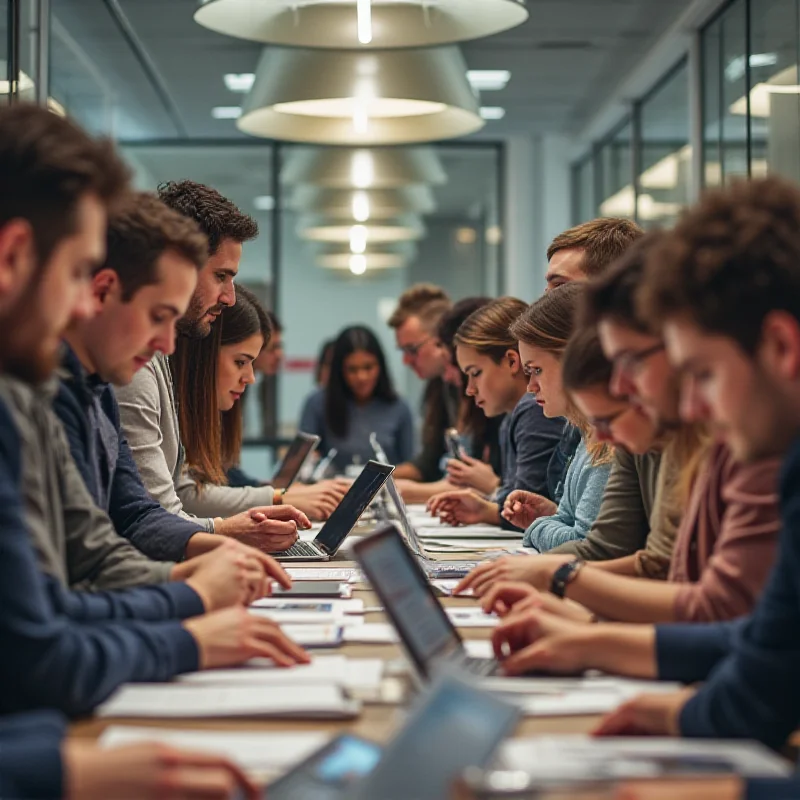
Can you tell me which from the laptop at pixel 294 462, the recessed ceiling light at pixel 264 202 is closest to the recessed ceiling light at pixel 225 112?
the recessed ceiling light at pixel 264 202

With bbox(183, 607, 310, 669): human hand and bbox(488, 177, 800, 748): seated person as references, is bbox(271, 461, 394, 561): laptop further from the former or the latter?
bbox(488, 177, 800, 748): seated person

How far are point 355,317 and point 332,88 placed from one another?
6713 mm

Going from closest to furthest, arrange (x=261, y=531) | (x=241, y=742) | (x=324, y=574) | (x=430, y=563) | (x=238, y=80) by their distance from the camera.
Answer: (x=241, y=742), (x=324, y=574), (x=430, y=563), (x=261, y=531), (x=238, y=80)

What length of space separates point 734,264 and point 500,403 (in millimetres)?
3127

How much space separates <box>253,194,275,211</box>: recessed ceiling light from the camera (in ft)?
38.4

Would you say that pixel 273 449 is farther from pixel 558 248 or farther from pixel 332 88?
pixel 558 248

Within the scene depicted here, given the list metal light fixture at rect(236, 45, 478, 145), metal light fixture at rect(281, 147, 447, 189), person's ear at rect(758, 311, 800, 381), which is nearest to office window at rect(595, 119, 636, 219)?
metal light fixture at rect(281, 147, 447, 189)

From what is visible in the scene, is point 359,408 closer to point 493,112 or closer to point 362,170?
point 362,170

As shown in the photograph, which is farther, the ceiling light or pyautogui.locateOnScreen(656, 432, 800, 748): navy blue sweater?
the ceiling light

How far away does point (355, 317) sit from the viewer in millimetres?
12195

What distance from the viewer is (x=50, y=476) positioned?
1978 mm

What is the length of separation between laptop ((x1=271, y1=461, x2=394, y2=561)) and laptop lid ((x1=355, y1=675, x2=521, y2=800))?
207 centimetres

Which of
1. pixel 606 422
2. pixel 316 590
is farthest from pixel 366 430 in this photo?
pixel 606 422

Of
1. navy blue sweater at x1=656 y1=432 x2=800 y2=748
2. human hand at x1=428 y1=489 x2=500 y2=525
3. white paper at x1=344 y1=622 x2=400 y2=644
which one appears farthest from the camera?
human hand at x1=428 y1=489 x2=500 y2=525
